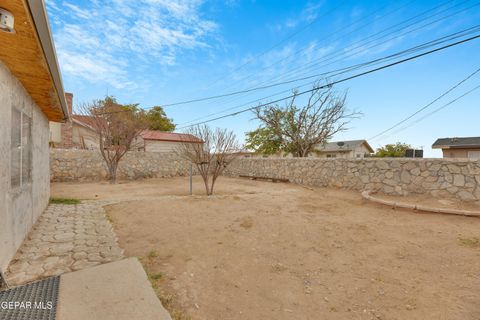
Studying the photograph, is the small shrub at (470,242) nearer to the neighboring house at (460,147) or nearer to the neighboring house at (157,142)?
the neighboring house at (460,147)

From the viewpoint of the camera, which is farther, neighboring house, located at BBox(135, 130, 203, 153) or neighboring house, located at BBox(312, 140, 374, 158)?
neighboring house, located at BBox(312, 140, 374, 158)

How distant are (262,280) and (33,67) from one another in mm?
3602

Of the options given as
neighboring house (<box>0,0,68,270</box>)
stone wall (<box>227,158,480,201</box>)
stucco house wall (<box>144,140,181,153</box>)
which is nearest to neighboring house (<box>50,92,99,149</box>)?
stucco house wall (<box>144,140,181,153</box>)

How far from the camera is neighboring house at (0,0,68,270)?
6.00 ft

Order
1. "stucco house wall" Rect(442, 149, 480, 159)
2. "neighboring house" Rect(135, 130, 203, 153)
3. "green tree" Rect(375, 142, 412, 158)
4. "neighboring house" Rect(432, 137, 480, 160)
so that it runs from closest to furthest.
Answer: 1. "neighboring house" Rect(432, 137, 480, 160)
2. "stucco house wall" Rect(442, 149, 480, 159)
3. "neighboring house" Rect(135, 130, 203, 153)
4. "green tree" Rect(375, 142, 412, 158)

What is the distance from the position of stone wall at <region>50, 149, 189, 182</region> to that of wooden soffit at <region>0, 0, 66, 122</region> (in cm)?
1003

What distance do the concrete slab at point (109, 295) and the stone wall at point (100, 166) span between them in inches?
487

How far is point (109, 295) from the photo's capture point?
202 centimetres

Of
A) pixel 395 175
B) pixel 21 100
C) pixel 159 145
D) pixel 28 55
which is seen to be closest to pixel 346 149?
pixel 159 145

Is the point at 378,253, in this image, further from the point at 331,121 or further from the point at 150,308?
the point at 331,121

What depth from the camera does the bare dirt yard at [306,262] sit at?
2.09 meters

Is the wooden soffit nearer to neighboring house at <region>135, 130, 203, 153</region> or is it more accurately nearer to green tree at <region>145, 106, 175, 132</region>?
neighboring house at <region>135, 130, 203, 153</region>

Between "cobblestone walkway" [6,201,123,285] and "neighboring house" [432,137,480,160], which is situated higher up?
"neighboring house" [432,137,480,160]

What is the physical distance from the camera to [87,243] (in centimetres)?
338
